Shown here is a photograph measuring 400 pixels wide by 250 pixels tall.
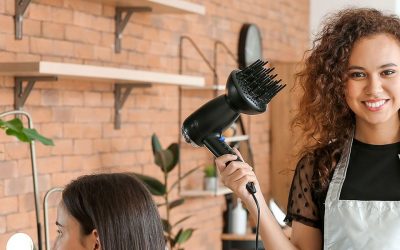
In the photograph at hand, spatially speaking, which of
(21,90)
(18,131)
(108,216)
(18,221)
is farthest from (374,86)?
(18,221)

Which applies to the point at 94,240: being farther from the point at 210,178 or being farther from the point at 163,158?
Result: the point at 210,178

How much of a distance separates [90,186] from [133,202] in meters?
0.09

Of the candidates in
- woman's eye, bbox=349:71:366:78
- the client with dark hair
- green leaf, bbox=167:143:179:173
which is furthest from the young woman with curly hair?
green leaf, bbox=167:143:179:173

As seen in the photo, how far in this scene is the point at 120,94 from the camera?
383cm

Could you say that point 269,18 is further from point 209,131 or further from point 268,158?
point 209,131

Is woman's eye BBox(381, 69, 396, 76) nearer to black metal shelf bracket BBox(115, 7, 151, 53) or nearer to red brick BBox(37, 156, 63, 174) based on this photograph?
red brick BBox(37, 156, 63, 174)

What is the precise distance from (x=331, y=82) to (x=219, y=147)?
0.38m

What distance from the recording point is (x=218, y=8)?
4934mm

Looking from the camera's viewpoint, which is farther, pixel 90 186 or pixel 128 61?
pixel 128 61

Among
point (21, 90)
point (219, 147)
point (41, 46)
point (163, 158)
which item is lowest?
point (163, 158)

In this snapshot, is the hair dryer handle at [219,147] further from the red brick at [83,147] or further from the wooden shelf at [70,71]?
the red brick at [83,147]

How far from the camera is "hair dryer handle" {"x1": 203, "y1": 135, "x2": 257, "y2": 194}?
68.8 inches

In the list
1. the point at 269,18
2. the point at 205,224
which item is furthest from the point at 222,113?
Answer: the point at 269,18

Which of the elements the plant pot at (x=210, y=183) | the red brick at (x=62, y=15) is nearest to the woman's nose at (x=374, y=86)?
the red brick at (x=62, y=15)
